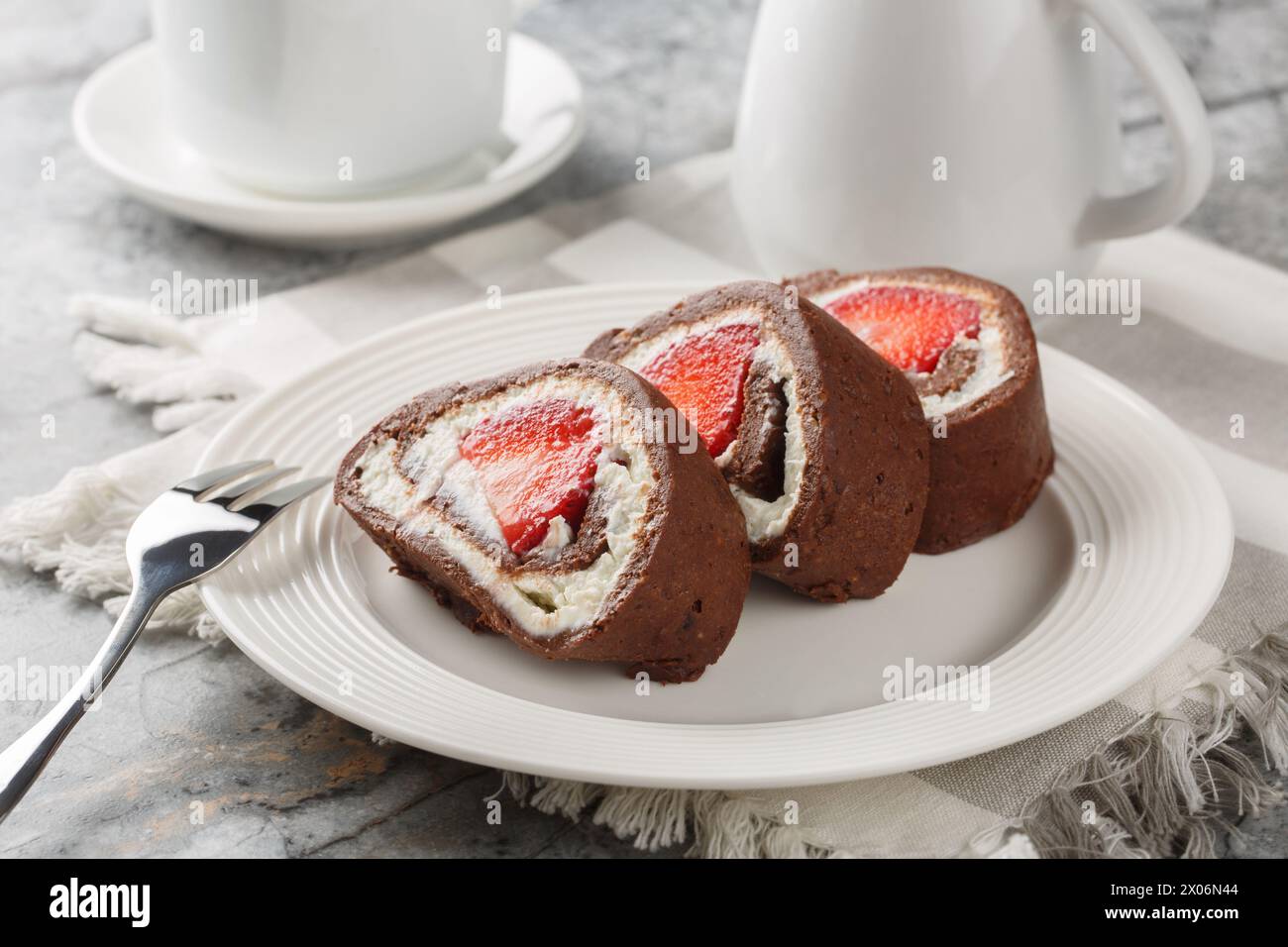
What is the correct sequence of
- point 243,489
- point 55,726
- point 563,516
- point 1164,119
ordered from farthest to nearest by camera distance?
point 1164,119
point 243,489
point 563,516
point 55,726

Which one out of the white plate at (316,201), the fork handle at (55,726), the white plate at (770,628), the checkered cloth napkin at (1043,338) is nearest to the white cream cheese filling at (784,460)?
the white plate at (770,628)

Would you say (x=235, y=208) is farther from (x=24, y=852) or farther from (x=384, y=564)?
(x=24, y=852)

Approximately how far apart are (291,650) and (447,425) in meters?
0.40

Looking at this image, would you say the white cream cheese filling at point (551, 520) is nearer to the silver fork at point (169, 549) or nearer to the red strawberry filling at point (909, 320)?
the silver fork at point (169, 549)

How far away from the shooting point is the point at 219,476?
178 cm

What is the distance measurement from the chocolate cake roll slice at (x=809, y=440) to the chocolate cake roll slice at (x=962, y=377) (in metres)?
0.08

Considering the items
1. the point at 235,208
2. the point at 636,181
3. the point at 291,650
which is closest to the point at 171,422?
the point at 235,208

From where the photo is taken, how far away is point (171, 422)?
7.13 feet

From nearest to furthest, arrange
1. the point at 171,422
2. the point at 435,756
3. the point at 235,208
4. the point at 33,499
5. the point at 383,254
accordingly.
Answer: the point at 435,756
the point at 33,499
the point at 171,422
the point at 235,208
the point at 383,254

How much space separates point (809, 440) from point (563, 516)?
0.31m

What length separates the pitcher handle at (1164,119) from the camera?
2080 mm

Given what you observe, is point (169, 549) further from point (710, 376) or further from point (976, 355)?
point (976, 355)

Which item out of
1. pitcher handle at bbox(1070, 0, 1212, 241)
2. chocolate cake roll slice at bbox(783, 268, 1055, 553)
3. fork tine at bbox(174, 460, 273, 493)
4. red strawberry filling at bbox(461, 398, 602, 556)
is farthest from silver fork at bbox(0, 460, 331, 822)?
pitcher handle at bbox(1070, 0, 1212, 241)

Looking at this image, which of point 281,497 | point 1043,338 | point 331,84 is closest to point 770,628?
point 281,497
